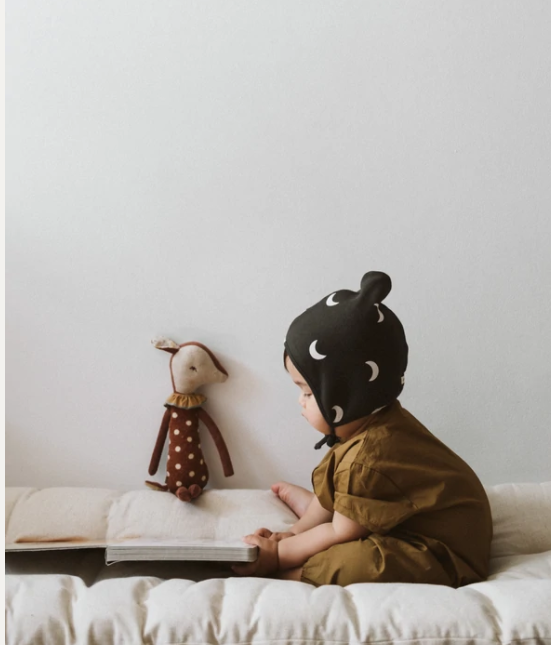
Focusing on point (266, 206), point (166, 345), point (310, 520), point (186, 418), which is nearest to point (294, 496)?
point (310, 520)

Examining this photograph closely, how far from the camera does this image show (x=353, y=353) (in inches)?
41.6

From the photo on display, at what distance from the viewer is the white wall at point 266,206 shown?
144 centimetres

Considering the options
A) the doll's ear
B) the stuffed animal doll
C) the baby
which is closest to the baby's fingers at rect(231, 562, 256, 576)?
the baby

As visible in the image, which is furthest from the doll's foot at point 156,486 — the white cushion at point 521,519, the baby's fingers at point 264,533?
the white cushion at point 521,519

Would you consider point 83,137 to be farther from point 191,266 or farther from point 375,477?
point 375,477

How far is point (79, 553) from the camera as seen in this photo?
1175mm

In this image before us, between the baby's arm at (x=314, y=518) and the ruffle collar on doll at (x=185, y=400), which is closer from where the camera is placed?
the baby's arm at (x=314, y=518)

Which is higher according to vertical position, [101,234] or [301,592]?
[101,234]

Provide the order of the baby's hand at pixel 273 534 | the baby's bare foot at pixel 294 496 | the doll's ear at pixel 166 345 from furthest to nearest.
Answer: the doll's ear at pixel 166 345, the baby's bare foot at pixel 294 496, the baby's hand at pixel 273 534

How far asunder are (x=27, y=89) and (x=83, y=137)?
0.15m

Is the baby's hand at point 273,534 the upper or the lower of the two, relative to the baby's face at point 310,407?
lower

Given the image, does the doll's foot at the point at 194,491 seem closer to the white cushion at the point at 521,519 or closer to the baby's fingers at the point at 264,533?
the baby's fingers at the point at 264,533

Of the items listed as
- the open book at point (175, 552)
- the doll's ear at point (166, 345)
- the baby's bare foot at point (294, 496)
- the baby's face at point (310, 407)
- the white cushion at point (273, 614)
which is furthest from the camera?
the doll's ear at point (166, 345)

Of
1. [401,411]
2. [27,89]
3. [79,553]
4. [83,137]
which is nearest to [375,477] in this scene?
[401,411]
